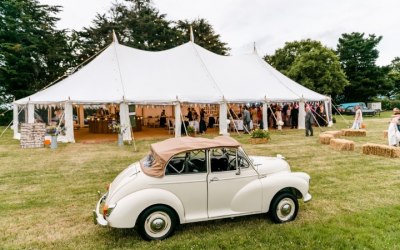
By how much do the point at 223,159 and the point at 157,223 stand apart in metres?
1.43

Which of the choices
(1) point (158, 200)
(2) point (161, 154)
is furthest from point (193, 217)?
(2) point (161, 154)

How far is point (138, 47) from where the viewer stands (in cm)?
3797

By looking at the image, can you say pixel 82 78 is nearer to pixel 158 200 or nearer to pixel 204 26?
pixel 158 200

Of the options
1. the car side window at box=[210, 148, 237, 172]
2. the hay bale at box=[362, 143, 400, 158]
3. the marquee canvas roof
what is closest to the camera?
the car side window at box=[210, 148, 237, 172]

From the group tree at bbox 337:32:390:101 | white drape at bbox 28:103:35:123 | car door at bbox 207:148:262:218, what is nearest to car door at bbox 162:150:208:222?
car door at bbox 207:148:262:218

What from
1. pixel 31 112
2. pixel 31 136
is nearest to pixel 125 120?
pixel 31 136

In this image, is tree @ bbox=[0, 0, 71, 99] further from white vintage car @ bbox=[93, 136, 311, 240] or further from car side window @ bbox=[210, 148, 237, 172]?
car side window @ bbox=[210, 148, 237, 172]

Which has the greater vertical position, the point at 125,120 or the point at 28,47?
the point at 28,47

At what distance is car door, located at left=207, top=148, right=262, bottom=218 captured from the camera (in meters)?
4.61

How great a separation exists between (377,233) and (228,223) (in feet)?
7.34

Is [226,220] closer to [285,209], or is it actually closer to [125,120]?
[285,209]

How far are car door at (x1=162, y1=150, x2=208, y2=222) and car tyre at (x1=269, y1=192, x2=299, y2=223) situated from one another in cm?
116

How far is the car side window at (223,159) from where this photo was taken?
477cm

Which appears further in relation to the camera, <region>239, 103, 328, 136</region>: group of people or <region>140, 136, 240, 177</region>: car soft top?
<region>239, 103, 328, 136</region>: group of people
